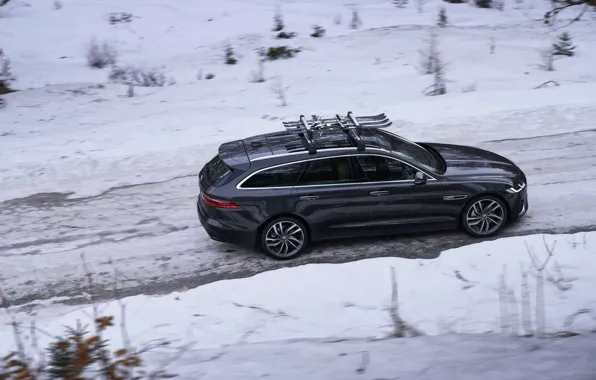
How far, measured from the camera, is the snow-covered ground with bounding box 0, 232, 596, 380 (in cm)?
530

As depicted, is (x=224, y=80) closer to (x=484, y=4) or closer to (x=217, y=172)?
(x=217, y=172)

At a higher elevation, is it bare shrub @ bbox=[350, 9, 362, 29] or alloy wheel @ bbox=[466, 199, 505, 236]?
bare shrub @ bbox=[350, 9, 362, 29]

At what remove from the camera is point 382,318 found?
6.34 m

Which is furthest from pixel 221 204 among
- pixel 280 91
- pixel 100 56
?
pixel 100 56

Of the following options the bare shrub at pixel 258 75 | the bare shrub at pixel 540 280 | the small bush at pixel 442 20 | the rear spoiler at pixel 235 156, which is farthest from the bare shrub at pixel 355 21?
the bare shrub at pixel 540 280

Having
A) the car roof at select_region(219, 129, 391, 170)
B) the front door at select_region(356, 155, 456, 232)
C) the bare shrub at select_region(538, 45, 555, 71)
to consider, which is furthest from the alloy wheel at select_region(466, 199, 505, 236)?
the bare shrub at select_region(538, 45, 555, 71)

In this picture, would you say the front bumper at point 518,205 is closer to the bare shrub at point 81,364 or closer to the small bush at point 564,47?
the bare shrub at point 81,364

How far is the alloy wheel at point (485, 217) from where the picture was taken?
29.6ft

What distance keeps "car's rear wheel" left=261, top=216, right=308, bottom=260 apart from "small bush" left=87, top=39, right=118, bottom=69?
12.7m

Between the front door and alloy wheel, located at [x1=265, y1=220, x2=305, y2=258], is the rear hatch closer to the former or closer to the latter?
alloy wheel, located at [x1=265, y1=220, x2=305, y2=258]

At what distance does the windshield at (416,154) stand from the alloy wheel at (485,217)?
0.68m

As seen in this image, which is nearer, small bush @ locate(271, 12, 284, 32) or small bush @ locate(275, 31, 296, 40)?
small bush @ locate(275, 31, 296, 40)

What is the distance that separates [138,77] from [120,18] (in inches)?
225

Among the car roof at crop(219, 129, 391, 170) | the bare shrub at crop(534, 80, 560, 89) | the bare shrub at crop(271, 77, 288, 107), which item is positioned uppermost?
the car roof at crop(219, 129, 391, 170)
